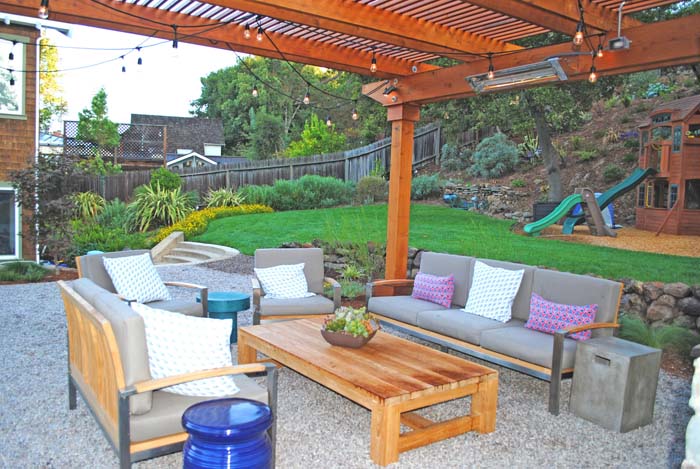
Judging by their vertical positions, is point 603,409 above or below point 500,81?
below

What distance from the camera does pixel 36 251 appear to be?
10180mm

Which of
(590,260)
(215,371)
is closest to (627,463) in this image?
(215,371)

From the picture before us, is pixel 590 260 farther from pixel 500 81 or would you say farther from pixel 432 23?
pixel 432 23

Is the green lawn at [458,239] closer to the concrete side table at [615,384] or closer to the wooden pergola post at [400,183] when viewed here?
the wooden pergola post at [400,183]

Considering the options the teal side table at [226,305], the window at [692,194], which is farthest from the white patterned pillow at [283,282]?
the window at [692,194]

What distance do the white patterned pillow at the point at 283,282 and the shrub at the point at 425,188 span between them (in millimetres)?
10048

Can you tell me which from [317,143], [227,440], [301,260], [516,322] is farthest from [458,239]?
[317,143]

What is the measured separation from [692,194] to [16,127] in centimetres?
1250

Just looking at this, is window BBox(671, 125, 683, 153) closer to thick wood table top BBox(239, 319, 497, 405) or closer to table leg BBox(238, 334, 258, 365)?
thick wood table top BBox(239, 319, 497, 405)

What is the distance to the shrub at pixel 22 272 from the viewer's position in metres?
8.48

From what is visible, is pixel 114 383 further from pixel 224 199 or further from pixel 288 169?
pixel 288 169

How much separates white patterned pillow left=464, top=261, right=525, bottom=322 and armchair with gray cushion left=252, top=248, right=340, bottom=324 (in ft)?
4.22

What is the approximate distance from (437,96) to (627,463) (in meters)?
4.29

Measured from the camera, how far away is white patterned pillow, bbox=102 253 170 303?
201 inches
